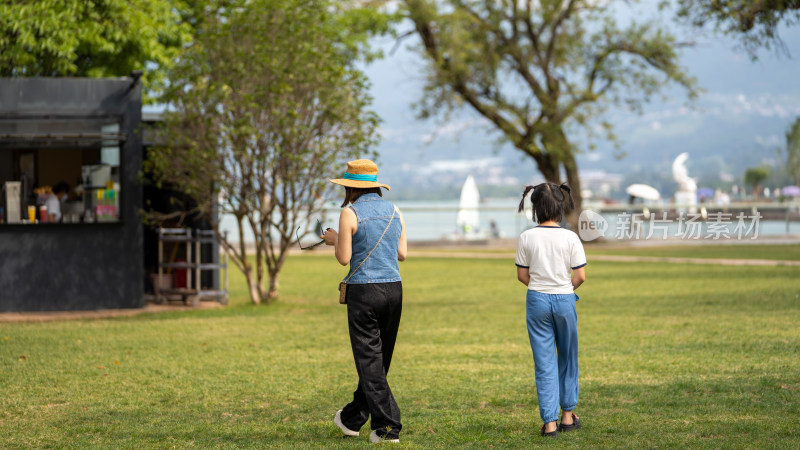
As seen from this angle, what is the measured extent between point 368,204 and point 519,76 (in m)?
28.8

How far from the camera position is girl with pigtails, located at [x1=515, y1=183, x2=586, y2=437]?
610 cm

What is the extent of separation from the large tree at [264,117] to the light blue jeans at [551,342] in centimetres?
870

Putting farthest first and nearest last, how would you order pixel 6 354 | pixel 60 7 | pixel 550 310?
pixel 60 7
pixel 6 354
pixel 550 310

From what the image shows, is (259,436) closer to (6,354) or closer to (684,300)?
(6,354)

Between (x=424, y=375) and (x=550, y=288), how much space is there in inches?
118

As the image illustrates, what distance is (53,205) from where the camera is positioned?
47.2ft

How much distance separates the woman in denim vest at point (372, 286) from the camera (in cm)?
608

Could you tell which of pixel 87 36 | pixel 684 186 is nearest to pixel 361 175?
pixel 87 36

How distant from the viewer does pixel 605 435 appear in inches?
246

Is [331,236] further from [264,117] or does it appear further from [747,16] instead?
[747,16]

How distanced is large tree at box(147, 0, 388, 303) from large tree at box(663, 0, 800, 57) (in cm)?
675

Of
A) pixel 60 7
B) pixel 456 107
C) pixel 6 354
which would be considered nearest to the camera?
pixel 6 354

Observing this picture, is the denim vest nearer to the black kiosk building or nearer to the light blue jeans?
the light blue jeans

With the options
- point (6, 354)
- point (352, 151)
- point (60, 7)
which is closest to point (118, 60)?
point (60, 7)
